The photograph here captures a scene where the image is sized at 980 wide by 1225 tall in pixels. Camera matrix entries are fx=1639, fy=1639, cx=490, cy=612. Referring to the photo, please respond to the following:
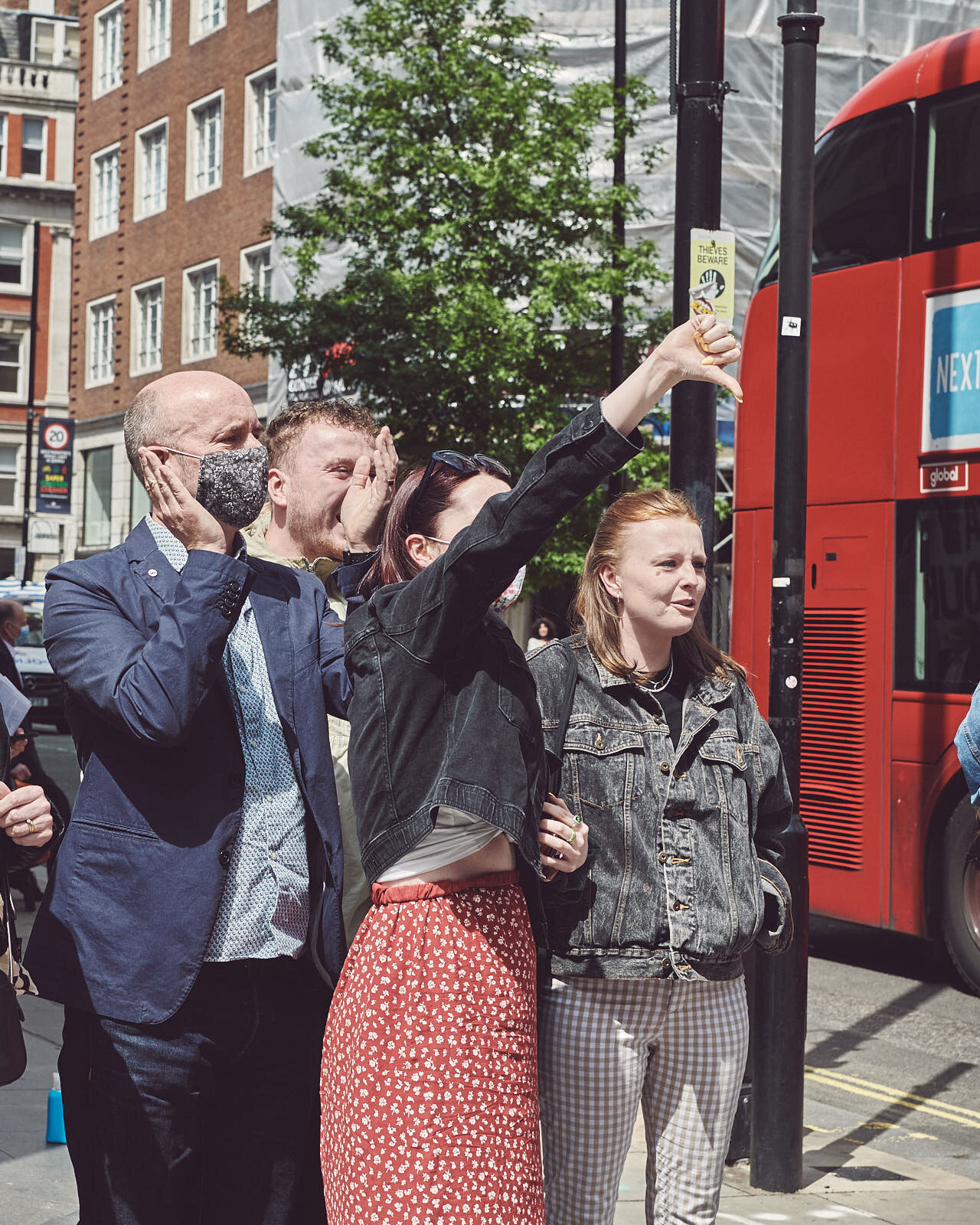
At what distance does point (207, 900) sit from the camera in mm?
2615

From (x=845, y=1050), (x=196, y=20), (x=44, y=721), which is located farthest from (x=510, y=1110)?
(x=196, y=20)

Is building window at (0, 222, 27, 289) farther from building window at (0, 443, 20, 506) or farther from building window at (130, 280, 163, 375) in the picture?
building window at (130, 280, 163, 375)

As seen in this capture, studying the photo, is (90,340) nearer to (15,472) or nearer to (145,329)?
(145,329)

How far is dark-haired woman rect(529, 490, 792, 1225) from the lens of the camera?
3.05 m

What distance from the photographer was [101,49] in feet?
127

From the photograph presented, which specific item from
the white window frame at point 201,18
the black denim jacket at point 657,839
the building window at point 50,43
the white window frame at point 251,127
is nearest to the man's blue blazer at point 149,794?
the black denim jacket at point 657,839

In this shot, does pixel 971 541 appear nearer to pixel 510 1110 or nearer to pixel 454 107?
pixel 510 1110

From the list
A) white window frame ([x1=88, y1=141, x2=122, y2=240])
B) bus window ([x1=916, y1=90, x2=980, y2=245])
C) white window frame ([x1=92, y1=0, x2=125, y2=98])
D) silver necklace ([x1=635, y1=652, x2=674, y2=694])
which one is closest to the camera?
silver necklace ([x1=635, y1=652, x2=674, y2=694])

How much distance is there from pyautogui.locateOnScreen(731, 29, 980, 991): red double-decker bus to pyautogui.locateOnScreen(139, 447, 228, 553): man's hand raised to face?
6.09 meters

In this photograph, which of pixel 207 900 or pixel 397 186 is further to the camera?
pixel 397 186

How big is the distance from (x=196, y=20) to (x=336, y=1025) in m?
34.1

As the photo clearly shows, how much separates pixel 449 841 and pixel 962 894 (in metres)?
6.16

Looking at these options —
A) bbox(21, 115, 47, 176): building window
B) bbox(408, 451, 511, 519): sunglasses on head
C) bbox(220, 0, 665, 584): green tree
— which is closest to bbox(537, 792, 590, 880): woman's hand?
bbox(408, 451, 511, 519): sunglasses on head

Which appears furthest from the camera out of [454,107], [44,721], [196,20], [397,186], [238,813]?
[196,20]
